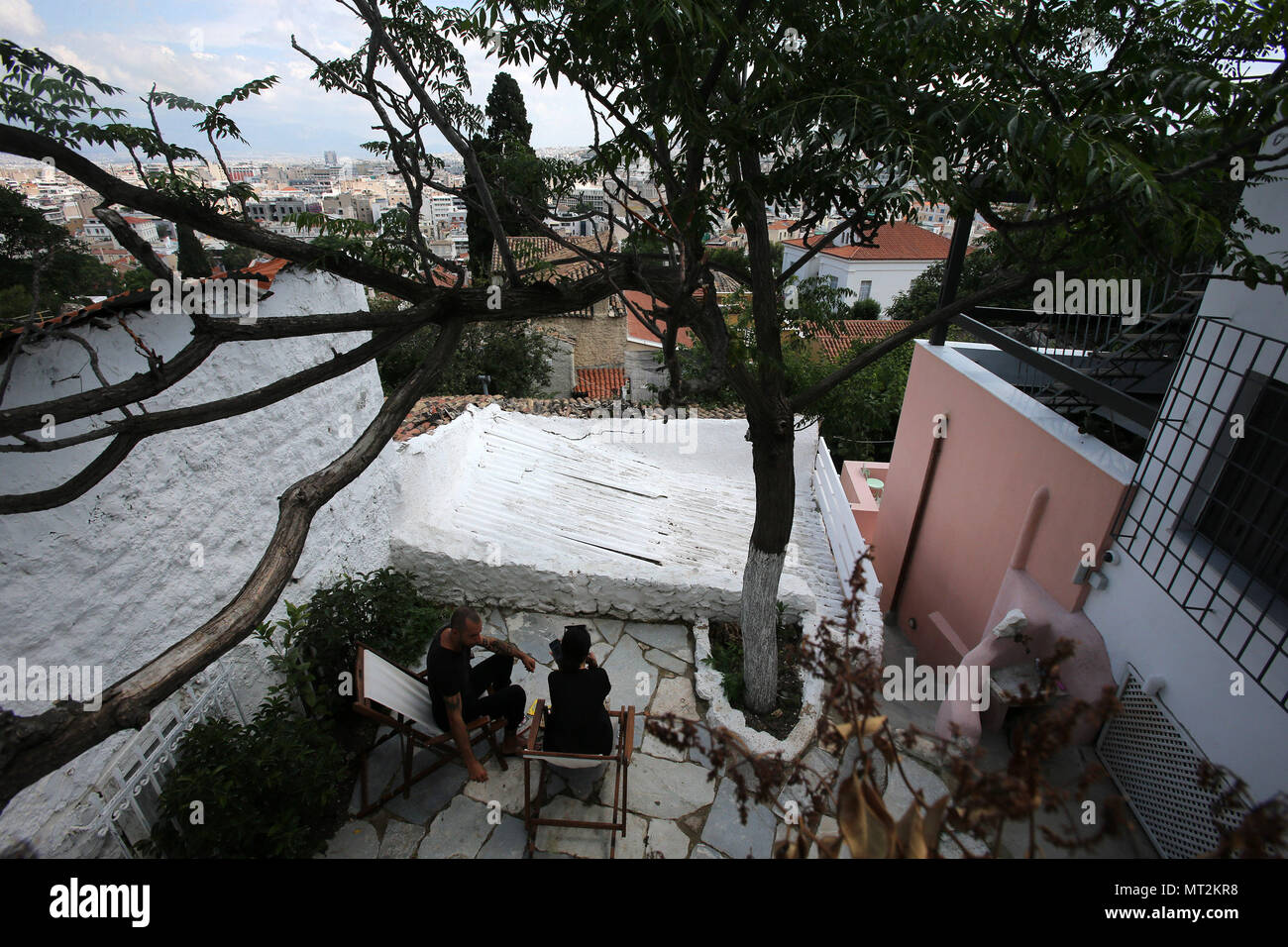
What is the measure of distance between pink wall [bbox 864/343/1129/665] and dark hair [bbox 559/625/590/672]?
3.99 meters

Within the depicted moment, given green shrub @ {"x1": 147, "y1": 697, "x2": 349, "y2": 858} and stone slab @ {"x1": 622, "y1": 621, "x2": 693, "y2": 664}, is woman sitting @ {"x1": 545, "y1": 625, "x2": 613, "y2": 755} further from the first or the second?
stone slab @ {"x1": 622, "y1": 621, "x2": 693, "y2": 664}

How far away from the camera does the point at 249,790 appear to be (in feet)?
10.3

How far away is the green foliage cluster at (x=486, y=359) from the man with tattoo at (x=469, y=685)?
29.8 feet

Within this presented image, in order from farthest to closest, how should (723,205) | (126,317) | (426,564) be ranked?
1. (426,564)
2. (723,205)
3. (126,317)

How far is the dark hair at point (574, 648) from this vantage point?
3463mm

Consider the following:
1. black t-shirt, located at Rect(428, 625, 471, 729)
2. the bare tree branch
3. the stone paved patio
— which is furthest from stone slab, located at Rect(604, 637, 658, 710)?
the bare tree branch

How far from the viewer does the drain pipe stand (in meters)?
7.42

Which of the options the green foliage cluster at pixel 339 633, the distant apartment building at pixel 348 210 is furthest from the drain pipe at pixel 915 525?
the distant apartment building at pixel 348 210

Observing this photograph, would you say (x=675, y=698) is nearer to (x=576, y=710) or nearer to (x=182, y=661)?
(x=576, y=710)

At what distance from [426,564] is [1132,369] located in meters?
6.60

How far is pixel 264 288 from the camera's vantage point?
4.09 m

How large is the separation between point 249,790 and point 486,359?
1116 centimetres
